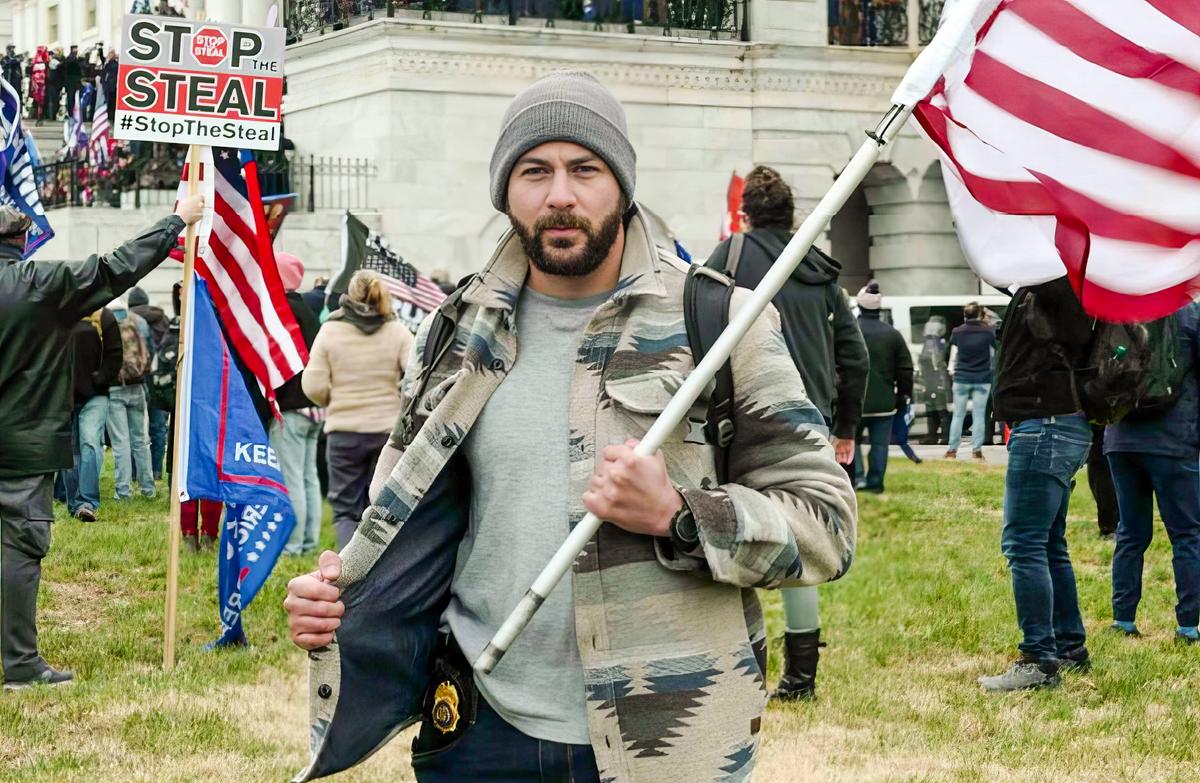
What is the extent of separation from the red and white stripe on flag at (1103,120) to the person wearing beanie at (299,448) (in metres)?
9.01

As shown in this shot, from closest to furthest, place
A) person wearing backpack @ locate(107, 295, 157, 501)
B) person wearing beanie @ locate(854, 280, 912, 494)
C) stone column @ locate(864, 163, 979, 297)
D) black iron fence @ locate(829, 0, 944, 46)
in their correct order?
person wearing backpack @ locate(107, 295, 157, 501) → person wearing beanie @ locate(854, 280, 912, 494) → black iron fence @ locate(829, 0, 944, 46) → stone column @ locate(864, 163, 979, 297)

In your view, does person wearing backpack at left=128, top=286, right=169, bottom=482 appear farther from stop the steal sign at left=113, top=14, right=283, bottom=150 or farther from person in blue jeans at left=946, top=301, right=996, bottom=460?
person in blue jeans at left=946, top=301, right=996, bottom=460

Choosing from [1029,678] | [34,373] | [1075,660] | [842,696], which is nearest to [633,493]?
[842,696]

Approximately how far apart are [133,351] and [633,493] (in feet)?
47.6

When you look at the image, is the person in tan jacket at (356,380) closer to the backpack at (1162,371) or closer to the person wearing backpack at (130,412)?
the backpack at (1162,371)

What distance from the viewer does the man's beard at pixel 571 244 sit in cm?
342

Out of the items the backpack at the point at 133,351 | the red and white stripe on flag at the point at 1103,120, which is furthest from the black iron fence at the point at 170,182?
the red and white stripe on flag at the point at 1103,120

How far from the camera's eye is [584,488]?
3.30 m

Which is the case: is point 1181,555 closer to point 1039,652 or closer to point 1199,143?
point 1039,652

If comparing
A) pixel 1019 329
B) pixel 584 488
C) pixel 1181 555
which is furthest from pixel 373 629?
pixel 1181 555

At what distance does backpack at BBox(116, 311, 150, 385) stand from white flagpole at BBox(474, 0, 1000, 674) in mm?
13823

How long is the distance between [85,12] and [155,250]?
53726 mm

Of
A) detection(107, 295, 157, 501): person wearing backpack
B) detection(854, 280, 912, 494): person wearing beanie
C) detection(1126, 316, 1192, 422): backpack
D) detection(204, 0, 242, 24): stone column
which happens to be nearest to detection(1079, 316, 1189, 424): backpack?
detection(1126, 316, 1192, 422): backpack

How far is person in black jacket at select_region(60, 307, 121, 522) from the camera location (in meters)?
14.8
